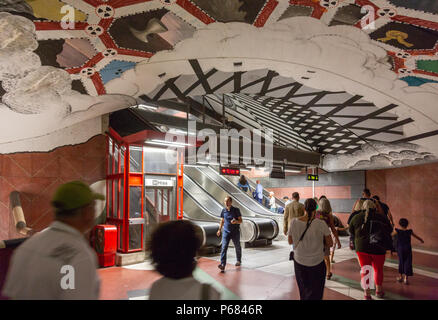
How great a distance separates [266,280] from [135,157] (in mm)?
4383

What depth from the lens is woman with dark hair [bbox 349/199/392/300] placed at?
14.9 ft

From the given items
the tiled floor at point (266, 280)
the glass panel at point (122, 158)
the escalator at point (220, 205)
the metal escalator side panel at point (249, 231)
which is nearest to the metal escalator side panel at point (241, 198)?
the escalator at point (220, 205)

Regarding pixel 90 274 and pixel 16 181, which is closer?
pixel 90 274

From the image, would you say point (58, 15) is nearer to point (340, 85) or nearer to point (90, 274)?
point (90, 274)

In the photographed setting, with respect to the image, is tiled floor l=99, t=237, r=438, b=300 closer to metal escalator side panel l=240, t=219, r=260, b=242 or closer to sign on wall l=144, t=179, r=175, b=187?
metal escalator side panel l=240, t=219, r=260, b=242

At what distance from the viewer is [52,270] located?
137 centimetres

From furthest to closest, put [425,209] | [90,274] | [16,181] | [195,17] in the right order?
[425,209] → [16,181] → [195,17] → [90,274]

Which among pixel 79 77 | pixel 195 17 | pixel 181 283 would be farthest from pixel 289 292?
pixel 79 77

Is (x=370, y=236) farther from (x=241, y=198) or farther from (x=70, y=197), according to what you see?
(x=241, y=198)

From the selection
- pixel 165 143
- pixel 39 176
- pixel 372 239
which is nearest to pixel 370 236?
pixel 372 239

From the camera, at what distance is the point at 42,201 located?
23.2 ft

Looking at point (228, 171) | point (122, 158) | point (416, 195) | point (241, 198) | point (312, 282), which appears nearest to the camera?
point (312, 282)

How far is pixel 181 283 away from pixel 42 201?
6811 mm

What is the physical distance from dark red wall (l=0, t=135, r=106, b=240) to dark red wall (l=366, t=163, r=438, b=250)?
37.3ft
